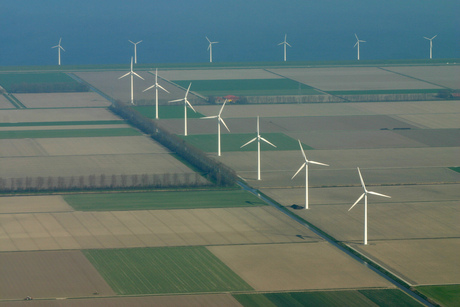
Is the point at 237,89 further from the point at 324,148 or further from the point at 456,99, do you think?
the point at 324,148

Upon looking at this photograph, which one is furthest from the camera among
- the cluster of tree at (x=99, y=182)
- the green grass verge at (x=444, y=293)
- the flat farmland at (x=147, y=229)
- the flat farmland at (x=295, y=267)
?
the cluster of tree at (x=99, y=182)

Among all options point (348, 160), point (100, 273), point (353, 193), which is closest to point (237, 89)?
point (348, 160)

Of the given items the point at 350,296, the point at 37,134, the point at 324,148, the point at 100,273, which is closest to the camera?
the point at 350,296

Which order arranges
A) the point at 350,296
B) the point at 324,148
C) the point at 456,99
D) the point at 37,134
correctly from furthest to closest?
1. the point at 456,99
2. the point at 37,134
3. the point at 324,148
4. the point at 350,296

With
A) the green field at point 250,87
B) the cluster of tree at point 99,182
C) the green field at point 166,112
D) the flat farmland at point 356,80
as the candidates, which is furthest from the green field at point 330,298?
the flat farmland at point 356,80

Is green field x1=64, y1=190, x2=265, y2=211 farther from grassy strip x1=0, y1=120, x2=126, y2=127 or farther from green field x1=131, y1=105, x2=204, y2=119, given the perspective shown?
green field x1=131, y1=105, x2=204, y2=119

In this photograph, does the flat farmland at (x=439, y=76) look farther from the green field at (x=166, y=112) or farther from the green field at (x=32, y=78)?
the green field at (x=32, y=78)

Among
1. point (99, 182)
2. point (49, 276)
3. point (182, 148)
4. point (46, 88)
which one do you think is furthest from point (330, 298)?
point (46, 88)
